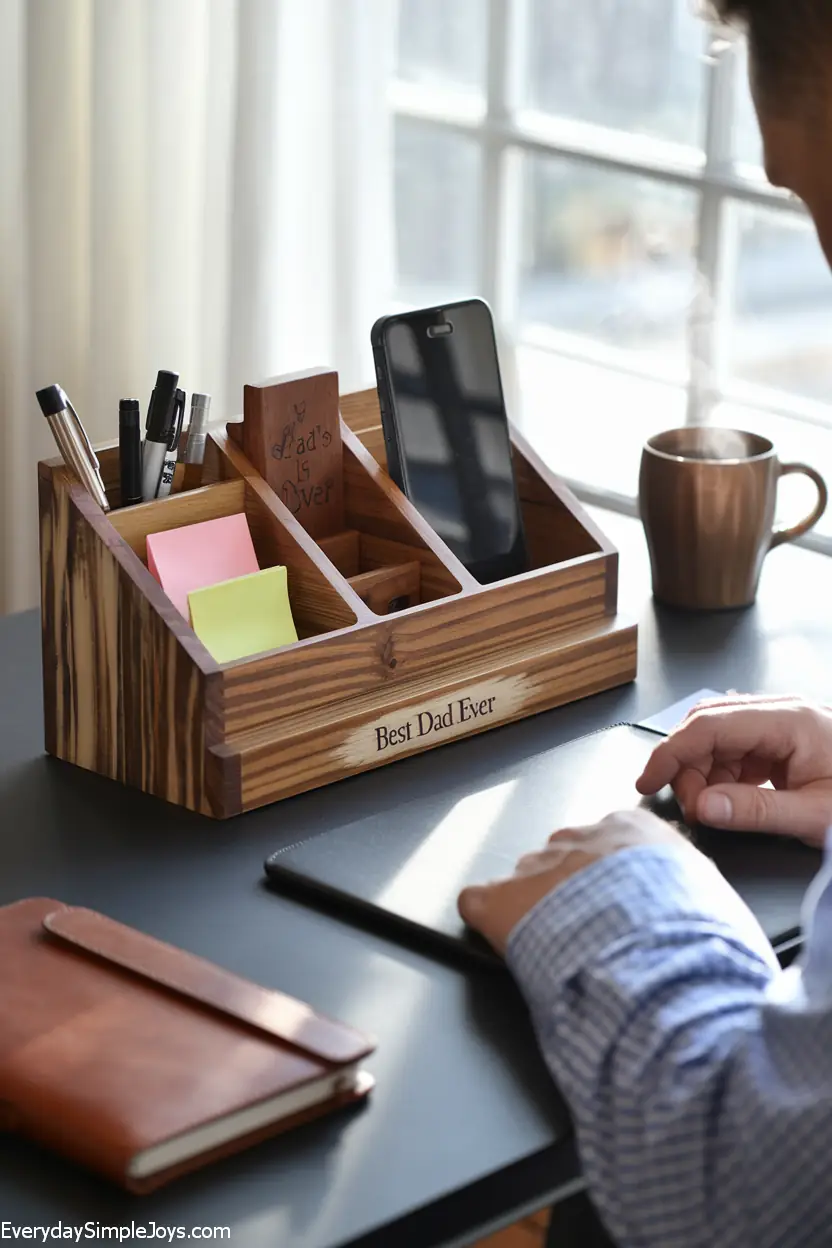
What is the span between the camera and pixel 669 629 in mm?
1535

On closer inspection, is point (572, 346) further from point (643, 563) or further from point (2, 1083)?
point (2, 1083)

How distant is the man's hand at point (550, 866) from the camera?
0.97 meters

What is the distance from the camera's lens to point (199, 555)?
124 cm

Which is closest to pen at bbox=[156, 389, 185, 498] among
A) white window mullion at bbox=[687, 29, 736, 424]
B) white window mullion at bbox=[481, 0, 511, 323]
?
white window mullion at bbox=[687, 29, 736, 424]

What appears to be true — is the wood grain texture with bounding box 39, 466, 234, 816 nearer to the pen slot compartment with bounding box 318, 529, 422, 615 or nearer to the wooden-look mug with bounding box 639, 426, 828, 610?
the pen slot compartment with bounding box 318, 529, 422, 615

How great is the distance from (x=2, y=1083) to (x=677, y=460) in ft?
3.01

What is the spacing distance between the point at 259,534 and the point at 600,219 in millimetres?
1473

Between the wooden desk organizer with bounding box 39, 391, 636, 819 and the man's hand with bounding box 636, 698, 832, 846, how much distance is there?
0.19 meters

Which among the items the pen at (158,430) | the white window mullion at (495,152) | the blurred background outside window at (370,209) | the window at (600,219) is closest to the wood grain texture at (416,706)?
the pen at (158,430)

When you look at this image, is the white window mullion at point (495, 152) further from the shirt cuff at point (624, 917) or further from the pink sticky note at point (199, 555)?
the shirt cuff at point (624, 917)

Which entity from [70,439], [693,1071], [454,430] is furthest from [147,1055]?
[454,430]

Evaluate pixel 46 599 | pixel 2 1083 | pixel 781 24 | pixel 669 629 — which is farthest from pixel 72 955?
pixel 669 629

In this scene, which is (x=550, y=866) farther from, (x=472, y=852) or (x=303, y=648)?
(x=303, y=648)

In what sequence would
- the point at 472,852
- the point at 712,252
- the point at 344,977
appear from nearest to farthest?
the point at 344,977
the point at 472,852
the point at 712,252
